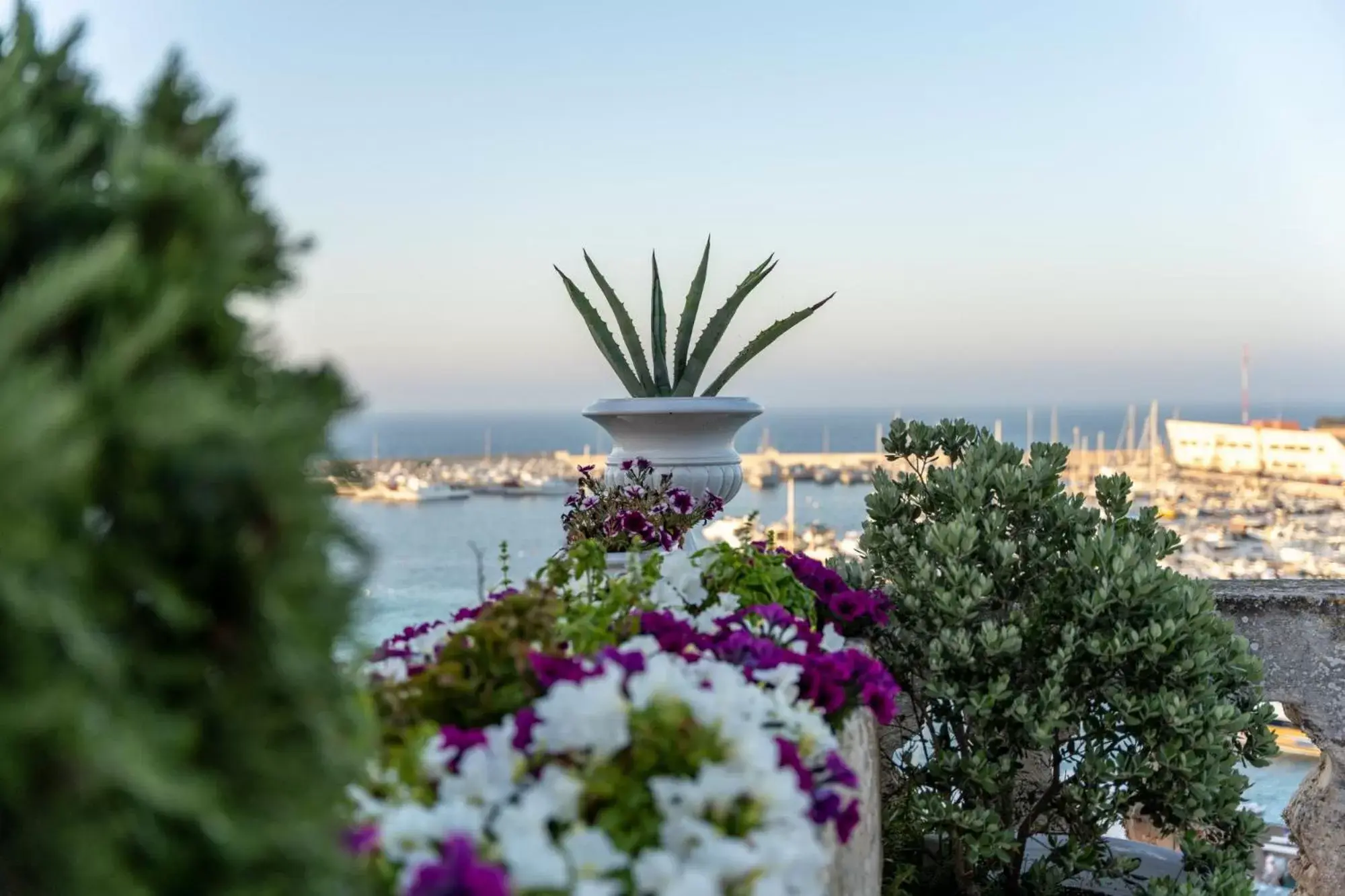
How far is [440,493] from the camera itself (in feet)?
79.7

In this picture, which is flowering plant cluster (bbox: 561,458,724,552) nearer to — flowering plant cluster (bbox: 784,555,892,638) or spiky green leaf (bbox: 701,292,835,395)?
flowering plant cluster (bbox: 784,555,892,638)

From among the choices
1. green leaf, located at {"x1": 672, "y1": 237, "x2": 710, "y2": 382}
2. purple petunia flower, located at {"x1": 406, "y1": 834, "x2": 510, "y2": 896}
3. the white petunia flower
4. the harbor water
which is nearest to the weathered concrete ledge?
green leaf, located at {"x1": 672, "y1": 237, "x2": 710, "y2": 382}

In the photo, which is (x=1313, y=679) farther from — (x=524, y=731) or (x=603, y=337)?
(x=524, y=731)

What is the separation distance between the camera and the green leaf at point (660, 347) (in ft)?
13.0

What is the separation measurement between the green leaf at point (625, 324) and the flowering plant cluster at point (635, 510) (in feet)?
1.78

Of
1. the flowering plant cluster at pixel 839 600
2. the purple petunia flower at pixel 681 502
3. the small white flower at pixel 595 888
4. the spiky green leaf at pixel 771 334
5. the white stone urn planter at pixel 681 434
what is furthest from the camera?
the spiky green leaf at pixel 771 334

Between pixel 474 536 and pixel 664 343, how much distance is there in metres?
25.7

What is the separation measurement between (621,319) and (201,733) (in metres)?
3.14

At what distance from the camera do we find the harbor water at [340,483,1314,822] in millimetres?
18156

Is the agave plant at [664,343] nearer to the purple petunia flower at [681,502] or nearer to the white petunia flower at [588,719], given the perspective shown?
the purple petunia flower at [681,502]

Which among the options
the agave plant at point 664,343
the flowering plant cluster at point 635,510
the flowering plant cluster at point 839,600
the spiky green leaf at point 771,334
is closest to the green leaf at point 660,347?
the agave plant at point 664,343

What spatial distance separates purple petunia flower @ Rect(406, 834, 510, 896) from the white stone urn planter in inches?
100

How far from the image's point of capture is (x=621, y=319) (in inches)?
154

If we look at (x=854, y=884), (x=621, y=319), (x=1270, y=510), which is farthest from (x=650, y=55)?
(x=1270, y=510)
